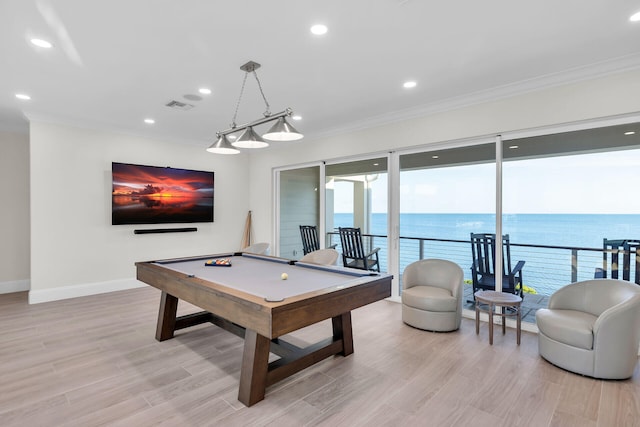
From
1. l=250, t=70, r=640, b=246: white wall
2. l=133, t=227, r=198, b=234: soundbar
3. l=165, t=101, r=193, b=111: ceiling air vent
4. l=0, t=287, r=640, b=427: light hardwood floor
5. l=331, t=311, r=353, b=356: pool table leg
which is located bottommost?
l=0, t=287, r=640, b=427: light hardwood floor

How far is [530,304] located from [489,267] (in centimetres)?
93

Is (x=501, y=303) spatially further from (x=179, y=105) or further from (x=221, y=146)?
(x=179, y=105)

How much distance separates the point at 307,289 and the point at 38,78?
142 inches

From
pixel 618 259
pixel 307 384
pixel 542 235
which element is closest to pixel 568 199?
pixel 542 235

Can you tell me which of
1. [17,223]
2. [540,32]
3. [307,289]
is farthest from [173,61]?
[17,223]

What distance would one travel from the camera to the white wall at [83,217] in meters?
4.79

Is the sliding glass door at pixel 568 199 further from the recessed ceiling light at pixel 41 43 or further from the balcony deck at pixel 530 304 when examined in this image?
the recessed ceiling light at pixel 41 43

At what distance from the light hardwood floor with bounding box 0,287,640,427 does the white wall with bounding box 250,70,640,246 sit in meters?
2.37

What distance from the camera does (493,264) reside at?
13.2 ft

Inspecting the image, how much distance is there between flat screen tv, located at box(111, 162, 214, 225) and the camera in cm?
546

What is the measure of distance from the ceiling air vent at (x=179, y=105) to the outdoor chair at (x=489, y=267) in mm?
4090

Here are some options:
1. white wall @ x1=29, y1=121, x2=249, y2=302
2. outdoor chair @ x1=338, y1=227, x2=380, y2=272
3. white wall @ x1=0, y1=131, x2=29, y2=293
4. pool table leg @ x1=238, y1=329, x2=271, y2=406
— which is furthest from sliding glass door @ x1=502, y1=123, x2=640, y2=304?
white wall @ x1=0, y1=131, x2=29, y2=293

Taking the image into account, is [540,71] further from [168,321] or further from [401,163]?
[168,321]

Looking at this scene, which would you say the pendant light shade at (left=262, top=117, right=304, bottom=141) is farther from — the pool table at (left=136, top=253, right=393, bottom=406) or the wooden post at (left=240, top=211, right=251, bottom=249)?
the wooden post at (left=240, top=211, right=251, bottom=249)
